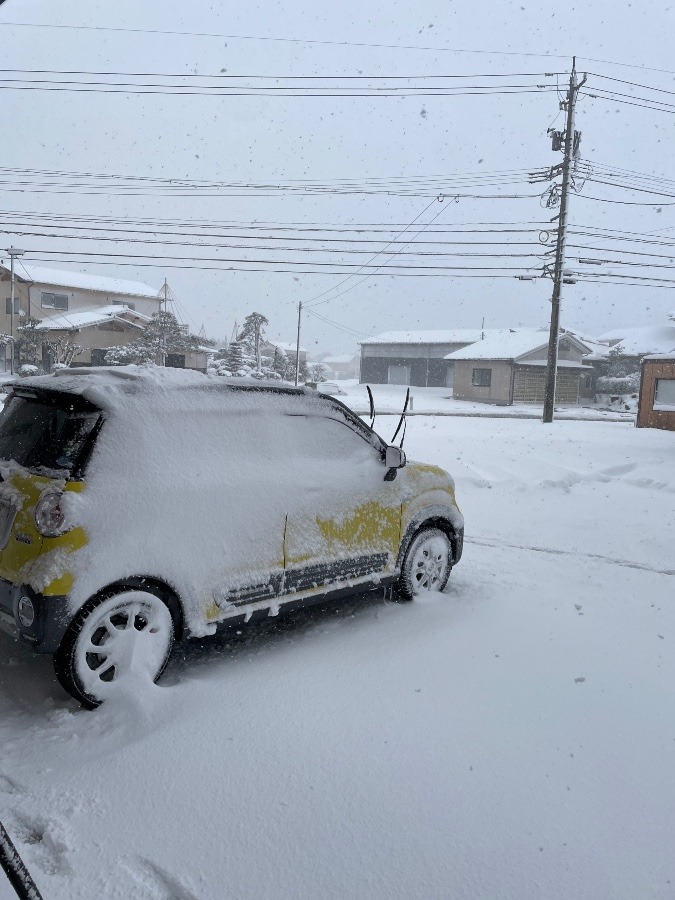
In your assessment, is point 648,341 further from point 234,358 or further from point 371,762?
point 371,762

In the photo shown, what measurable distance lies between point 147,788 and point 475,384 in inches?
1564

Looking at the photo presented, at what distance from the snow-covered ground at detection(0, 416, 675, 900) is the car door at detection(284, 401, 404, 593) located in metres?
0.47

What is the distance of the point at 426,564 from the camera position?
5.03 meters

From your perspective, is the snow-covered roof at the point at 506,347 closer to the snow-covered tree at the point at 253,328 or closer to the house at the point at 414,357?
the house at the point at 414,357

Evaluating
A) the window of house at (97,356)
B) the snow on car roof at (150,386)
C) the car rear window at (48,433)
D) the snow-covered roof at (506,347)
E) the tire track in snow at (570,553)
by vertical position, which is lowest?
the tire track in snow at (570,553)

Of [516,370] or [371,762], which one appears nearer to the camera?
[371,762]

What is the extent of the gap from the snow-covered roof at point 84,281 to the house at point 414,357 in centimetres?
1868

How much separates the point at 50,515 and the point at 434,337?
174ft

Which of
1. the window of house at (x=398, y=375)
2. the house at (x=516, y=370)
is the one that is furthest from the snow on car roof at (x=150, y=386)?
the window of house at (x=398, y=375)

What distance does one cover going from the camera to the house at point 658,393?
18.9m

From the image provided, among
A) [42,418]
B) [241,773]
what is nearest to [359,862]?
[241,773]

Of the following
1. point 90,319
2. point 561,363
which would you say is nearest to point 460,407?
point 561,363

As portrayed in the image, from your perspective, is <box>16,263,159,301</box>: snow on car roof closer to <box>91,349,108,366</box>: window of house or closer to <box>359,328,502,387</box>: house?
<box>91,349,108,366</box>: window of house

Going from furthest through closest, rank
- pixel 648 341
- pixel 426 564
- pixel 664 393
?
pixel 648 341
pixel 664 393
pixel 426 564
